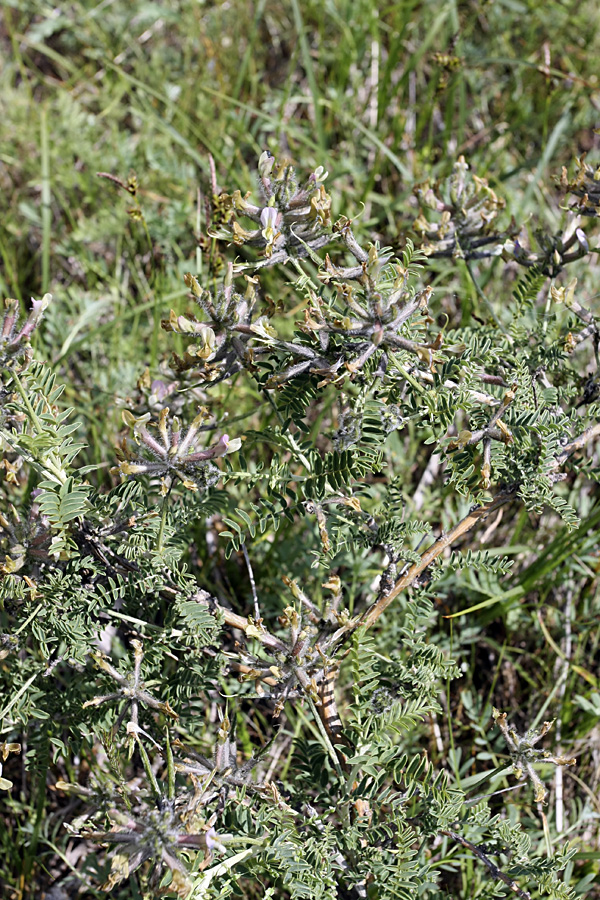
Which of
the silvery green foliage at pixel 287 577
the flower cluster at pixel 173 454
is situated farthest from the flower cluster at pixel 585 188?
the flower cluster at pixel 173 454

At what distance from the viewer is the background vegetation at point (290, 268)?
2.18 m

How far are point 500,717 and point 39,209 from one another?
293 cm

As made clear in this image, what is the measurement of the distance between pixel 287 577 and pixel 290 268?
184cm

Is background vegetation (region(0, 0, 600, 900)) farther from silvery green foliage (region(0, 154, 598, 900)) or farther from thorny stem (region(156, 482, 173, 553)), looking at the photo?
thorny stem (region(156, 482, 173, 553))

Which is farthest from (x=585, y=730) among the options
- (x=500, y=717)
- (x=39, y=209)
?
(x=39, y=209)

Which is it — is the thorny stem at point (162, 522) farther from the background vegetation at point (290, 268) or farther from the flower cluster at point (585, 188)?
the flower cluster at point (585, 188)

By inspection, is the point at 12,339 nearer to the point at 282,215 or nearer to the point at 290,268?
the point at 282,215

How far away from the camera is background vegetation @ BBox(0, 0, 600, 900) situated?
2.18 m

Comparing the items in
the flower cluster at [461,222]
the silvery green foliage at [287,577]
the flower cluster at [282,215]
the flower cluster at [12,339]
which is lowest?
the silvery green foliage at [287,577]

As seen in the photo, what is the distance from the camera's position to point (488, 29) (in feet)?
12.7

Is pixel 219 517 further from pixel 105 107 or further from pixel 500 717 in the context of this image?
pixel 105 107

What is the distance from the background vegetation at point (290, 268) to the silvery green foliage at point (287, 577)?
127 millimetres

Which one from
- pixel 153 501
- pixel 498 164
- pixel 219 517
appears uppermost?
pixel 498 164

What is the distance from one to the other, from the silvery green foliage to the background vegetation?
0.42 ft
